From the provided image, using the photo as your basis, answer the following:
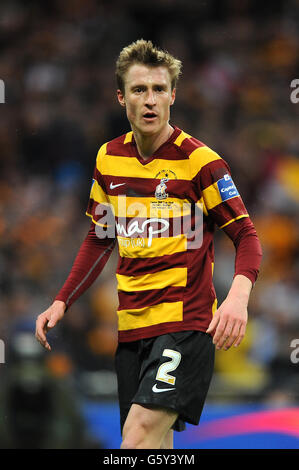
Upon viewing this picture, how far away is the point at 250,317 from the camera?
7.09 m

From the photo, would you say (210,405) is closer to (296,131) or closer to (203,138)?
(203,138)

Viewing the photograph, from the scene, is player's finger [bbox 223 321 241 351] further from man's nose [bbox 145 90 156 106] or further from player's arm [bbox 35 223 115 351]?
man's nose [bbox 145 90 156 106]

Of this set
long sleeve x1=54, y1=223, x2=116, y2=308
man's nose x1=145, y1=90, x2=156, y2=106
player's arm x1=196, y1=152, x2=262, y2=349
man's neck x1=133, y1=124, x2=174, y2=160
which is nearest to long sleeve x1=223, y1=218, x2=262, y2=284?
player's arm x1=196, y1=152, x2=262, y2=349

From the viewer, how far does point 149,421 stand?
3.33 meters

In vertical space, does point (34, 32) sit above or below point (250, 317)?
above

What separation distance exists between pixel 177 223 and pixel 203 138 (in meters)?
4.72

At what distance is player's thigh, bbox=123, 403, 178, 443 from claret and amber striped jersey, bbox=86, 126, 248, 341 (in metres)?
0.34

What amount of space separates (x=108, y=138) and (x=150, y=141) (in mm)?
4381

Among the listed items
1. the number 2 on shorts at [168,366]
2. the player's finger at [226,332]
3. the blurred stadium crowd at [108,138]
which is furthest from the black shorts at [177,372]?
the blurred stadium crowd at [108,138]

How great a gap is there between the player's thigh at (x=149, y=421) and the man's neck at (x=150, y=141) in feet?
3.69

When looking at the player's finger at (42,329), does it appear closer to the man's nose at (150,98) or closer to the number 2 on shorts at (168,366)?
the number 2 on shorts at (168,366)

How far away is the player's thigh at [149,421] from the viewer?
333cm

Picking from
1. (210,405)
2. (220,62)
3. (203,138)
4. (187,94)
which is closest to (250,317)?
(210,405)

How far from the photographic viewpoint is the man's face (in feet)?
11.8
